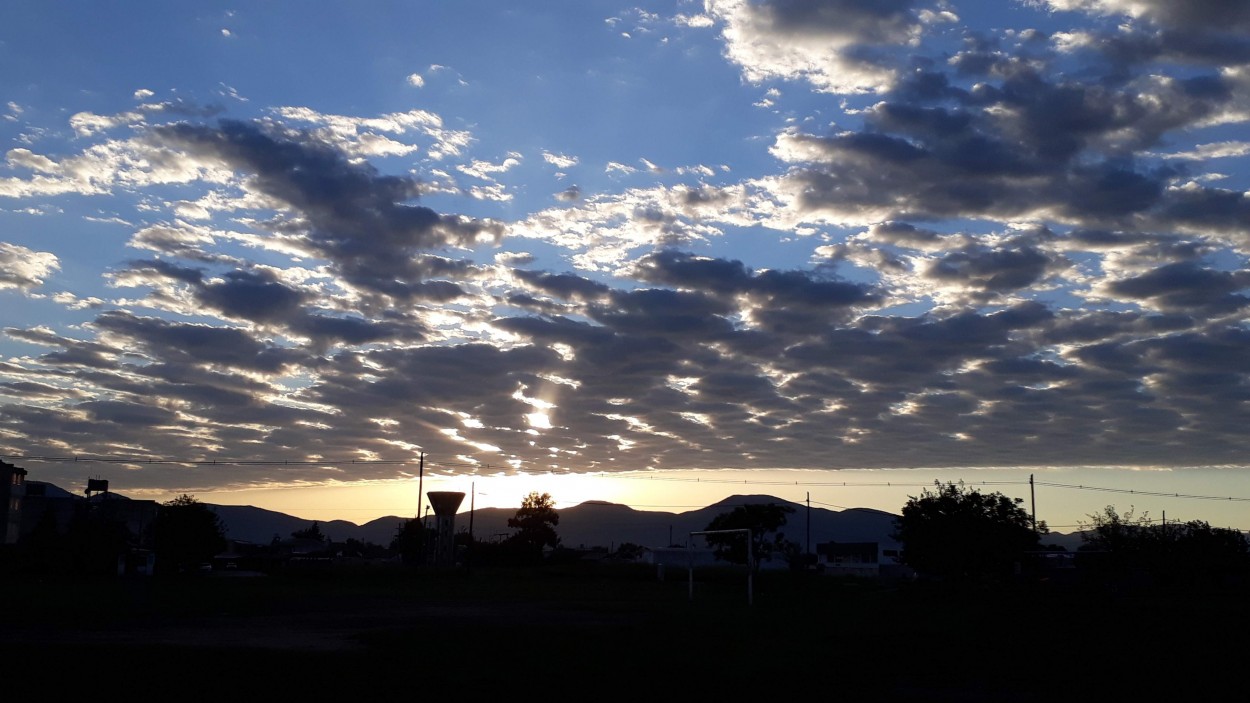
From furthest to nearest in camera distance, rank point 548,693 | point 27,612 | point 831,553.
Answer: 1. point 831,553
2. point 27,612
3. point 548,693

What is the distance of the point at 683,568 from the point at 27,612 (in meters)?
82.9

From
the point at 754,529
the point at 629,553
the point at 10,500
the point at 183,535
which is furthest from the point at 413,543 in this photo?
the point at 10,500

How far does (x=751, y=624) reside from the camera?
113ft

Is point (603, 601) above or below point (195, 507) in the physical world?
below

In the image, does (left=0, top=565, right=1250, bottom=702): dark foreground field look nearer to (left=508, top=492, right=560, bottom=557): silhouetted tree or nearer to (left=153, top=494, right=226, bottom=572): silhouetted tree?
(left=153, top=494, right=226, bottom=572): silhouetted tree

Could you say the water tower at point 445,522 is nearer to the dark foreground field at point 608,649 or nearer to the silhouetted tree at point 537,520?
the silhouetted tree at point 537,520

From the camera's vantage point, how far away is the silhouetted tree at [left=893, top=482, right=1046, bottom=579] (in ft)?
170

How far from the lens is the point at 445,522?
324ft

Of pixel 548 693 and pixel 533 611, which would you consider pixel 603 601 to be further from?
pixel 548 693

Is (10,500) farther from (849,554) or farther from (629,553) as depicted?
(849,554)

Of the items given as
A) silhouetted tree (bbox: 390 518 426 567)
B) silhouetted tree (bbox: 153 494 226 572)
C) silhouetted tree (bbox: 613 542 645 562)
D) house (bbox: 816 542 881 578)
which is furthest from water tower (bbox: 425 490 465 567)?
house (bbox: 816 542 881 578)

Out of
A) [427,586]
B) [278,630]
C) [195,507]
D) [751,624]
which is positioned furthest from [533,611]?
[195,507]

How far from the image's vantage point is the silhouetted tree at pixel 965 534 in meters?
51.9

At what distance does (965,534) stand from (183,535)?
2375 inches
